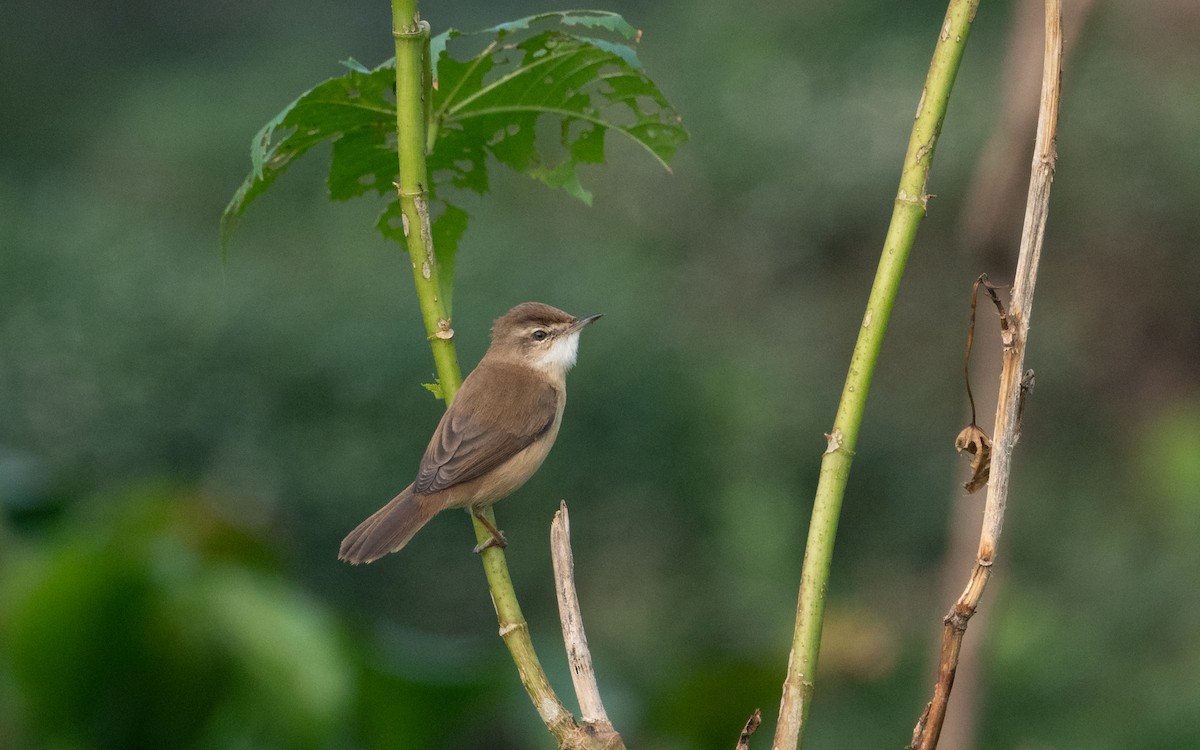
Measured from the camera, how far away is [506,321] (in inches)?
150

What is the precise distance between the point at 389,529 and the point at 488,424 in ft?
1.86

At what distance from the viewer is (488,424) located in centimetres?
325

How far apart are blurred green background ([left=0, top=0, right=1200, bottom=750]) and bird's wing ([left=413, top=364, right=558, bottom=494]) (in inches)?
34.2

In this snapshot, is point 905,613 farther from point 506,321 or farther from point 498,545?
point 498,545

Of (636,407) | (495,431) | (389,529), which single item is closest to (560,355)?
(495,431)

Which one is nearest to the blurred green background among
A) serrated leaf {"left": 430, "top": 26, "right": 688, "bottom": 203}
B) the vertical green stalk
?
serrated leaf {"left": 430, "top": 26, "right": 688, "bottom": 203}

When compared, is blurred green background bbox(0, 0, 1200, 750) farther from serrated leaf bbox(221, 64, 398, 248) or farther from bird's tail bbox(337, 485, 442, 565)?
serrated leaf bbox(221, 64, 398, 248)

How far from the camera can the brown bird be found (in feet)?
9.37

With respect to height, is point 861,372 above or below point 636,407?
below

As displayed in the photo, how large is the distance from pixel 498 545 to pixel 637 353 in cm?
587

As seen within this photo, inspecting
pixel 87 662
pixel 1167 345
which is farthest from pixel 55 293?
pixel 1167 345

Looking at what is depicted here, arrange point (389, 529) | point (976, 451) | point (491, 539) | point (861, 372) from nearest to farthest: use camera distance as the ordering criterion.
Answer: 1. point (861, 372)
2. point (976, 451)
3. point (491, 539)
4. point (389, 529)

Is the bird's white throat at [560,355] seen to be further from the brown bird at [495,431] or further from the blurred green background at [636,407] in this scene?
the blurred green background at [636,407]

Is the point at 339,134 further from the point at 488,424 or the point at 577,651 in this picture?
the point at 488,424
